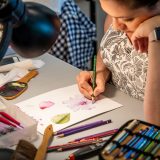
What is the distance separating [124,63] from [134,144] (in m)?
0.76

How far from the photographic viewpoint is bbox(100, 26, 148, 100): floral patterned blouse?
1.37 metres

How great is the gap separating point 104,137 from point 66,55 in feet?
4.35

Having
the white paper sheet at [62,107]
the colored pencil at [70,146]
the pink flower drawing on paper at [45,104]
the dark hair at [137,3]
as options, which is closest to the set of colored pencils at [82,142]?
the colored pencil at [70,146]

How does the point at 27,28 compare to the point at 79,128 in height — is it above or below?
above

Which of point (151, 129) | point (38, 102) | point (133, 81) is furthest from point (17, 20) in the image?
point (133, 81)

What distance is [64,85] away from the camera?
4.70 feet

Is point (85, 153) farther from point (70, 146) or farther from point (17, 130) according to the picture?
point (17, 130)

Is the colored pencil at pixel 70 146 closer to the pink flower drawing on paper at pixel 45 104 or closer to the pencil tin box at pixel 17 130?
the pencil tin box at pixel 17 130

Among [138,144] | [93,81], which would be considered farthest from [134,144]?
[93,81]

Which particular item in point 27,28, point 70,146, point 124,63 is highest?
point 27,28

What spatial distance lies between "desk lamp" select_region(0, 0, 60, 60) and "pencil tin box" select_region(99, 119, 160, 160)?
0.27 metres

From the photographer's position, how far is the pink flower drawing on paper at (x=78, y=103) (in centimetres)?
124

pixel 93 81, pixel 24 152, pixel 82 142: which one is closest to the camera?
pixel 24 152

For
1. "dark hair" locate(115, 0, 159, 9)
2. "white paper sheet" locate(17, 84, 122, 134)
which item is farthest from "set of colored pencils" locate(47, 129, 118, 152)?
"dark hair" locate(115, 0, 159, 9)
